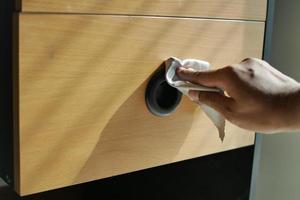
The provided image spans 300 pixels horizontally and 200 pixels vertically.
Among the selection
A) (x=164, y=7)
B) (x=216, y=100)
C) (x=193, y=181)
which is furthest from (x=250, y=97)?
(x=193, y=181)

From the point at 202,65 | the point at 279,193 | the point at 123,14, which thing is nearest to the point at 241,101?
the point at 202,65

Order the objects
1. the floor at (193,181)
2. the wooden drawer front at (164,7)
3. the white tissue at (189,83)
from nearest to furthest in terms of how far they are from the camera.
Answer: the wooden drawer front at (164,7), the white tissue at (189,83), the floor at (193,181)

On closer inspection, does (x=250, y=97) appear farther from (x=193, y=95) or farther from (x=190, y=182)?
(x=190, y=182)

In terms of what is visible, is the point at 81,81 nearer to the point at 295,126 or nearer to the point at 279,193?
the point at 295,126

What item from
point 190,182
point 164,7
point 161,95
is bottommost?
point 190,182

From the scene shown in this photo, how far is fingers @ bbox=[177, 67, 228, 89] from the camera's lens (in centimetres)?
53

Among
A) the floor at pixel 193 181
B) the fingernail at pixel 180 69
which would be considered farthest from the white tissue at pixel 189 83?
the floor at pixel 193 181

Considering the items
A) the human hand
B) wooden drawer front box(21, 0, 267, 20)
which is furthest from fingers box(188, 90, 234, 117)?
wooden drawer front box(21, 0, 267, 20)

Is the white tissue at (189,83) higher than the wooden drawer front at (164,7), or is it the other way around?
the wooden drawer front at (164,7)

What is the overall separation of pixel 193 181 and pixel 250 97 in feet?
0.96

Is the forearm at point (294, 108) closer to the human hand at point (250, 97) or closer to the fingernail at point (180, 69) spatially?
the human hand at point (250, 97)

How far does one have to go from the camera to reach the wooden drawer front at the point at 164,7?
0.44 metres

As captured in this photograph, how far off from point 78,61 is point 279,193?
78 centimetres

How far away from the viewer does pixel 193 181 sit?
0.78 m
